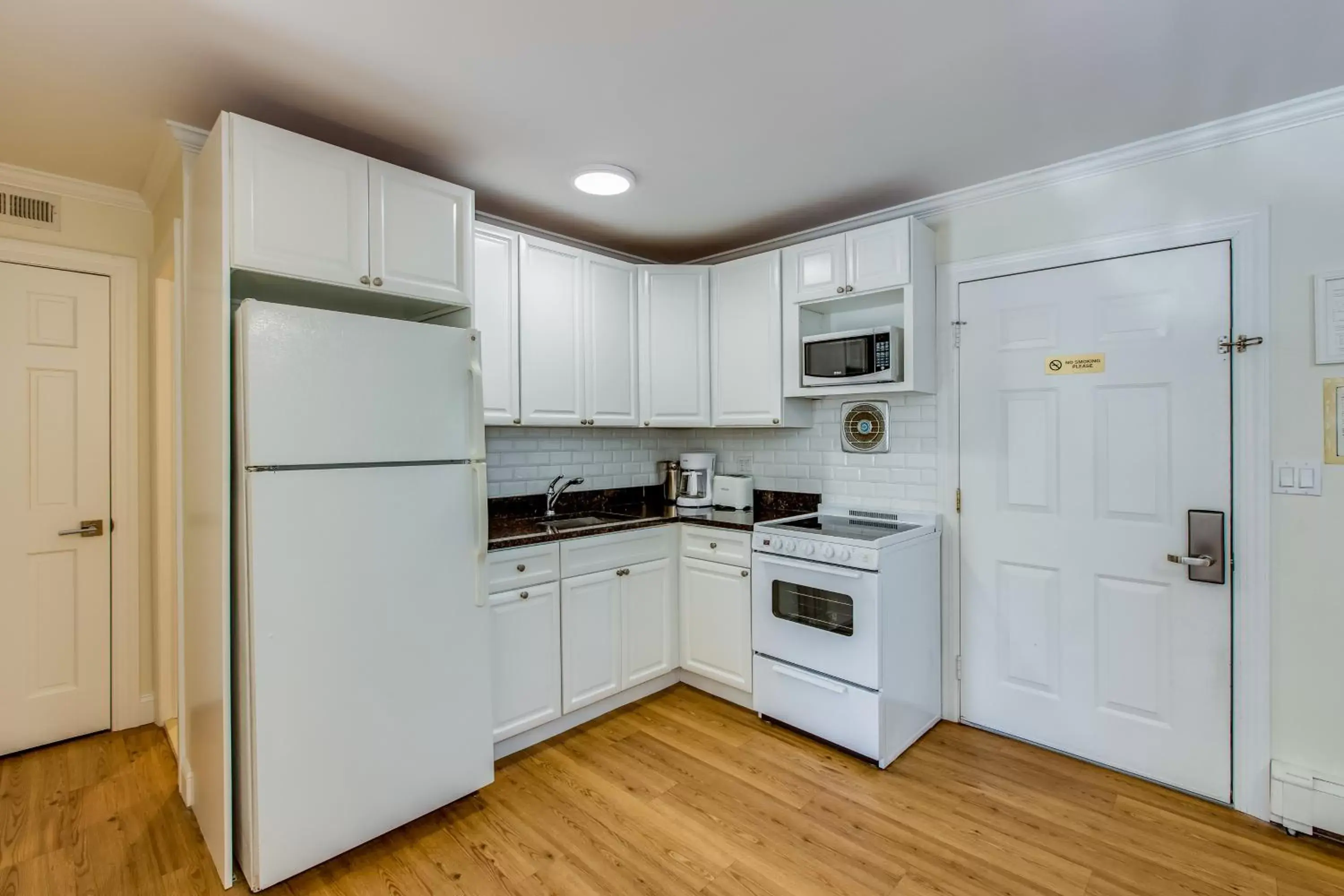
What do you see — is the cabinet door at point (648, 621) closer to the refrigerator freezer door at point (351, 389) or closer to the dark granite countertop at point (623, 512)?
the dark granite countertop at point (623, 512)

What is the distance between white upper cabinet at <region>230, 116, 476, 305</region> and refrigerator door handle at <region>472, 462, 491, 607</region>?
0.67 meters

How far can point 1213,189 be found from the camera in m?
2.29

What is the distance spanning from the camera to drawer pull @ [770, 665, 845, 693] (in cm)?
267

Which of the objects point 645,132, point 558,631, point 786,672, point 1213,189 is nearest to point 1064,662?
point 786,672

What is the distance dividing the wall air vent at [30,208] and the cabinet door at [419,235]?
1.70 m

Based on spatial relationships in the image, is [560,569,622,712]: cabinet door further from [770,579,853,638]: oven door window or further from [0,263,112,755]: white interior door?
[0,263,112,755]: white interior door

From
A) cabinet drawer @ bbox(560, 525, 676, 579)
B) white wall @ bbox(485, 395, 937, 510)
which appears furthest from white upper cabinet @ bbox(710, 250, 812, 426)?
cabinet drawer @ bbox(560, 525, 676, 579)

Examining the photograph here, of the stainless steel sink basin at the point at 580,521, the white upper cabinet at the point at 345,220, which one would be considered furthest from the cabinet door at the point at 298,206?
the stainless steel sink basin at the point at 580,521

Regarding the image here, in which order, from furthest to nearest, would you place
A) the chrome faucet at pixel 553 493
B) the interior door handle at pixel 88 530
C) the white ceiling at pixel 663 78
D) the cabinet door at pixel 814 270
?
the chrome faucet at pixel 553 493 < the cabinet door at pixel 814 270 < the interior door handle at pixel 88 530 < the white ceiling at pixel 663 78

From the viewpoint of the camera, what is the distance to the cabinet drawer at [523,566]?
101 inches

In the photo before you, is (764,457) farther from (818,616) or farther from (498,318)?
(498,318)

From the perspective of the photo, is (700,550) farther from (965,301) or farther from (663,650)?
(965,301)

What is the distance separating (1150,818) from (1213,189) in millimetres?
2281

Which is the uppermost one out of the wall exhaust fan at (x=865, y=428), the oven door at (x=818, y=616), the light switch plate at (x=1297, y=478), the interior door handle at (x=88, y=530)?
the wall exhaust fan at (x=865, y=428)
